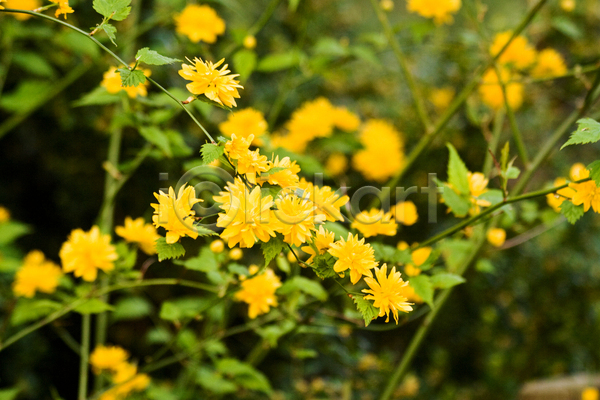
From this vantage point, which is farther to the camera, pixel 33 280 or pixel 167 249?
pixel 33 280

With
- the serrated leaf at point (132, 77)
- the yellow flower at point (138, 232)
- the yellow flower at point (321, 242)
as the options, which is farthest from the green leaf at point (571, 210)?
the yellow flower at point (138, 232)

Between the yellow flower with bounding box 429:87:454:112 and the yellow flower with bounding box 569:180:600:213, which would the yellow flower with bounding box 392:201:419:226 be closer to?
the yellow flower with bounding box 569:180:600:213

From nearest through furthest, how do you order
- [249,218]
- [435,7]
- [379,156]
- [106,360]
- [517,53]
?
1. [249,218]
2. [106,360]
3. [435,7]
4. [517,53]
5. [379,156]

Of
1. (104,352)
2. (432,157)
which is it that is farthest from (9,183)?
(432,157)

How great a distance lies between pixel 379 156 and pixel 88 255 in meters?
1.03

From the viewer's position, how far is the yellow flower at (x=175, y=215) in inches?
20.0

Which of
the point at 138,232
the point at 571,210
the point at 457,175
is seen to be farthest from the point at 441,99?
the point at 138,232

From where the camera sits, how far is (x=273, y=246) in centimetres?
50

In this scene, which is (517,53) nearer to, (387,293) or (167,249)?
(387,293)

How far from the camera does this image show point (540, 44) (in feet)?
6.16

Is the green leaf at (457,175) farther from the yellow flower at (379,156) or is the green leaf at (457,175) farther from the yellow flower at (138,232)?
the yellow flower at (379,156)

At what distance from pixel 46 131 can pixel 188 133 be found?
514 millimetres

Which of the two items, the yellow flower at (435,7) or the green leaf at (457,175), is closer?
the green leaf at (457,175)

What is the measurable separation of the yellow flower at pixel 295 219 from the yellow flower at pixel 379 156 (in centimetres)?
106
